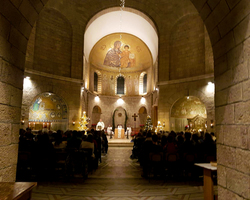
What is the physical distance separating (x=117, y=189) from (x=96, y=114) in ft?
59.5

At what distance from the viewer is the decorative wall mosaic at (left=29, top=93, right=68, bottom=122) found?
50.3 ft

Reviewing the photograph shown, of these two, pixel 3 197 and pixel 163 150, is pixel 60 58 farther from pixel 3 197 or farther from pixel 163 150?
pixel 3 197

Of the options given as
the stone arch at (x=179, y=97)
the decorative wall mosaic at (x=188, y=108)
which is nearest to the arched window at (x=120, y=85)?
Result: the stone arch at (x=179, y=97)

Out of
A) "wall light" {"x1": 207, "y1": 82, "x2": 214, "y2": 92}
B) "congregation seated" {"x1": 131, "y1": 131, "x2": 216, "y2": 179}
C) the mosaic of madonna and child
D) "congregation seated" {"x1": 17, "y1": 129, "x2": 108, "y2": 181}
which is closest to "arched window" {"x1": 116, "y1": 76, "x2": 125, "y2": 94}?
the mosaic of madonna and child

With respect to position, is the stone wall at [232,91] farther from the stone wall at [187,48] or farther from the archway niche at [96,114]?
the archway niche at [96,114]

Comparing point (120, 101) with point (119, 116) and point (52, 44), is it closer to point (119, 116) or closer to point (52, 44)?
point (119, 116)

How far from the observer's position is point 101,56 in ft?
77.2

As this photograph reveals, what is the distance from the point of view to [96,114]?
23.1 meters

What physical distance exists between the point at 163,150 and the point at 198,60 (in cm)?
1093

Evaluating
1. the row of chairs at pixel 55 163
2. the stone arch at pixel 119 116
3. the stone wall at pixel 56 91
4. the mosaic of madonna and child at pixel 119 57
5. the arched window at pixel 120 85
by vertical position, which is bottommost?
the row of chairs at pixel 55 163

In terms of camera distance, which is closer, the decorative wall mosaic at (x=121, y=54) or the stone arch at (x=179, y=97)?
the stone arch at (x=179, y=97)

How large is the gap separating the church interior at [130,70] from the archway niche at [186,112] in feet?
0.24

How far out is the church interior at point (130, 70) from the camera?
291 centimetres

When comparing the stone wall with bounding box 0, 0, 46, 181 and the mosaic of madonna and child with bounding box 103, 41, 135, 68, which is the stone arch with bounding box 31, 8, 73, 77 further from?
the stone wall with bounding box 0, 0, 46, 181
